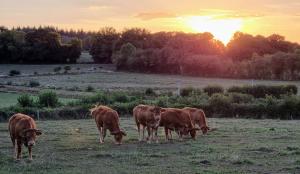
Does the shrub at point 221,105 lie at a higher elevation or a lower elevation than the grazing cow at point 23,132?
lower

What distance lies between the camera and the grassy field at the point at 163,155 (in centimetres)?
1895

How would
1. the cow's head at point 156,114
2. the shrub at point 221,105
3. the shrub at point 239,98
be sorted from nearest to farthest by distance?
the cow's head at point 156,114, the shrub at point 221,105, the shrub at point 239,98

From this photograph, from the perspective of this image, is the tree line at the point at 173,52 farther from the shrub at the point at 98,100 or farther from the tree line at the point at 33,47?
the shrub at the point at 98,100

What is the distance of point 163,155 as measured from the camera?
22.1 m

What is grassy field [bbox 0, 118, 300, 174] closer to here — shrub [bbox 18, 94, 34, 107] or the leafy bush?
shrub [bbox 18, 94, 34, 107]

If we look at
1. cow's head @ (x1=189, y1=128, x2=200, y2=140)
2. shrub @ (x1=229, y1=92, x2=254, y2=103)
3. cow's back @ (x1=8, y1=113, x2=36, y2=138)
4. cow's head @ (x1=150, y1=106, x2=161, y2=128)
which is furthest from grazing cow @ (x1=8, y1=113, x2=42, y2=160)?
shrub @ (x1=229, y1=92, x2=254, y2=103)

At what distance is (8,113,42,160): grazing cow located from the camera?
20859 mm

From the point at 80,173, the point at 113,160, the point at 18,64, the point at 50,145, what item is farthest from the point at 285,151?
the point at 18,64

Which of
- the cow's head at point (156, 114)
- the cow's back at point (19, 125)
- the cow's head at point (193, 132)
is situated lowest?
the cow's head at point (193, 132)

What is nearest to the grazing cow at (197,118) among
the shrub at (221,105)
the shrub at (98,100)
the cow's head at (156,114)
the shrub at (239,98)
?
the cow's head at (156,114)

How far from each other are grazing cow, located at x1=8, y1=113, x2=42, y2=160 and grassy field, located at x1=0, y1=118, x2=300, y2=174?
0.59m

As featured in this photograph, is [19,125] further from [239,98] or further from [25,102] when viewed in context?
[239,98]

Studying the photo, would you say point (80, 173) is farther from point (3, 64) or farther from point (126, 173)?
point (3, 64)

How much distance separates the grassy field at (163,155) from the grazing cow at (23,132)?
59 cm
